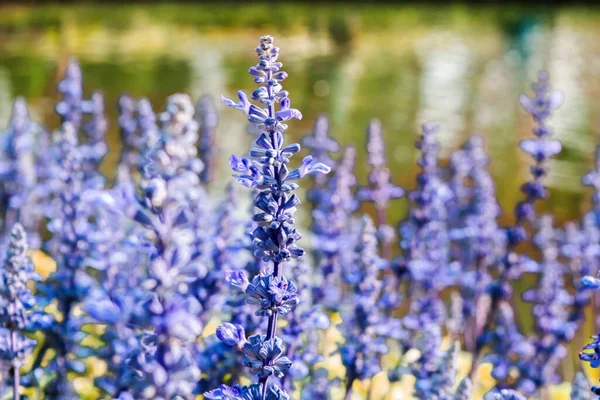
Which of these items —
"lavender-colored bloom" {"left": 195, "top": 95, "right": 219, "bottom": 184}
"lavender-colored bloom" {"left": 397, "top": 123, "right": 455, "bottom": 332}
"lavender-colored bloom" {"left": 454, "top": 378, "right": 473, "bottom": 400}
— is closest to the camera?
"lavender-colored bloom" {"left": 454, "top": 378, "right": 473, "bottom": 400}

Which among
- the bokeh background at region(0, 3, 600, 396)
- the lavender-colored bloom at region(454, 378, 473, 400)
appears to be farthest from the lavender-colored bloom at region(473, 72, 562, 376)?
the bokeh background at region(0, 3, 600, 396)

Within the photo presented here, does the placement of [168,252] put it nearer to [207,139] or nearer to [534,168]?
[534,168]

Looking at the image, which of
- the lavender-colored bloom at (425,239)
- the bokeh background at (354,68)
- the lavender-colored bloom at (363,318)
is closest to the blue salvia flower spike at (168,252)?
the lavender-colored bloom at (363,318)

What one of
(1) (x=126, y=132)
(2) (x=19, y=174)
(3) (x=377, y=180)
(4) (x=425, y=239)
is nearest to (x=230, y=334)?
(4) (x=425, y=239)

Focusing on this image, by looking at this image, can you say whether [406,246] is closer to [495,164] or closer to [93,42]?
[495,164]

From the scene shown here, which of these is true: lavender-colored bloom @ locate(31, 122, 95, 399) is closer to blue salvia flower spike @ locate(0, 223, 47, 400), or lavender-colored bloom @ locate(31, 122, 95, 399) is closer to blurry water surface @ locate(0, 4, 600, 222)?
blue salvia flower spike @ locate(0, 223, 47, 400)

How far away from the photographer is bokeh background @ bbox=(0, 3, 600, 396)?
16.6 metres

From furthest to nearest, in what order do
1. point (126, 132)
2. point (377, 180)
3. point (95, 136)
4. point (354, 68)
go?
point (354, 68)
point (126, 132)
point (95, 136)
point (377, 180)

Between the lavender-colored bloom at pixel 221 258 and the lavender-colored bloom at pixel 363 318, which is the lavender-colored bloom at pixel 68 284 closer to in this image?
the lavender-colored bloom at pixel 221 258

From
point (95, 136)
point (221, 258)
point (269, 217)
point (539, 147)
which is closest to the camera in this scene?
point (269, 217)

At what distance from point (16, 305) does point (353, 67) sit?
29.8 m

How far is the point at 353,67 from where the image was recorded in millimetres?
31656

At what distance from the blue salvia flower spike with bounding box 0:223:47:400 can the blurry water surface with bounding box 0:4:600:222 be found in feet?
30.4

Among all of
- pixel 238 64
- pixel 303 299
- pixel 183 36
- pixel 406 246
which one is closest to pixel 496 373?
pixel 406 246
